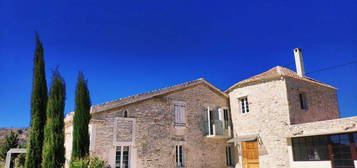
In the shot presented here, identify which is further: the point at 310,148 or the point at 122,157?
the point at 310,148

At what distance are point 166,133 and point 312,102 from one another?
8812 mm

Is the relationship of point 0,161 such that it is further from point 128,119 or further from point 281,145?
point 281,145

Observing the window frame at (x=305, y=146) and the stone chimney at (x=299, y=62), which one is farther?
the stone chimney at (x=299, y=62)

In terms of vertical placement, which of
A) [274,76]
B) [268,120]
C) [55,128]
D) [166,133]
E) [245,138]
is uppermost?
[274,76]

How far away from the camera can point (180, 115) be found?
16.1 meters

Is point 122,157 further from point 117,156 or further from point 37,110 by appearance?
point 37,110

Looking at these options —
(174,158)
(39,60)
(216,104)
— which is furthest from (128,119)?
(216,104)

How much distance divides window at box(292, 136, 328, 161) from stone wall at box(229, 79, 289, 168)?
0.55 m

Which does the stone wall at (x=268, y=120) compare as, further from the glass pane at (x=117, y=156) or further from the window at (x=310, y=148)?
the glass pane at (x=117, y=156)

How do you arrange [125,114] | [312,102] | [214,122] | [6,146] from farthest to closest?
[6,146], [214,122], [312,102], [125,114]

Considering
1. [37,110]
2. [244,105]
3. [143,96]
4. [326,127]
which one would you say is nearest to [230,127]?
[244,105]

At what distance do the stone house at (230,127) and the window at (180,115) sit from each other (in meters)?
0.06

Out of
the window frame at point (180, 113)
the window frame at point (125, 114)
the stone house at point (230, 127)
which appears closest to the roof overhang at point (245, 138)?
the stone house at point (230, 127)

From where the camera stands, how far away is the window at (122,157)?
13109 mm
